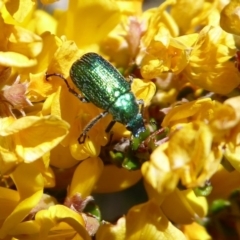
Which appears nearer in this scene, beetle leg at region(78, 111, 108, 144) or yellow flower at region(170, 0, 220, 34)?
beetle leg at region(78, 111, 108, 144)

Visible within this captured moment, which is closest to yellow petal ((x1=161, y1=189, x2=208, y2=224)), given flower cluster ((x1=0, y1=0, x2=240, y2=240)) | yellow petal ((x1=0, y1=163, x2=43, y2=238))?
flower cluster ((x1=0, y1=0, x2=240, y2=240))

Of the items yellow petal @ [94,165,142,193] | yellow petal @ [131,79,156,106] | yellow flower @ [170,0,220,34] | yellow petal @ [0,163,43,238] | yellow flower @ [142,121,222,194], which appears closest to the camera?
yellow flower @ [142,121,222,194]

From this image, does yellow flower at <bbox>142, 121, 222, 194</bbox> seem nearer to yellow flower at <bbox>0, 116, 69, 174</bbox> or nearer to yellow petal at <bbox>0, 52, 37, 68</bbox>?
yellow flower at <bbox>0, 116, 69, 174</bbox>

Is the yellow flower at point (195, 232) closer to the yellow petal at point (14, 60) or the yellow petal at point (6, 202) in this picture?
the yellow petal at point (6, 202)

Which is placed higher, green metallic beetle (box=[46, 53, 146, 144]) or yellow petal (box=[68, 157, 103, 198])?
green metallic beetle (box=[46, 53, 146, 144])

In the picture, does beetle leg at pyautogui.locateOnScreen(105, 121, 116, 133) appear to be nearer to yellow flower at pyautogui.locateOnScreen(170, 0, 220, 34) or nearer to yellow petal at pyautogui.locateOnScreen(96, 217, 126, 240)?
yellow petal at pyautogui.locateOnScreen(96, 217, 126, 240)

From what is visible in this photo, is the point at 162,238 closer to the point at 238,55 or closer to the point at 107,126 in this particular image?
the point at 107,126

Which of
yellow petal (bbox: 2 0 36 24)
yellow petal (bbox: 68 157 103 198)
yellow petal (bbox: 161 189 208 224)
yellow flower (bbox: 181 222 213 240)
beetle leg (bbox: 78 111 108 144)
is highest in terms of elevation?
yellow petal (bbox: 2 0 36 24)

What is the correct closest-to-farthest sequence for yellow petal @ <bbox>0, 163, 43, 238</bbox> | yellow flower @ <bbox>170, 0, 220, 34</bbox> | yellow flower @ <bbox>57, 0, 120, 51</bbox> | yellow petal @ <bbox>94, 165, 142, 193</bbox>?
1. yellow petal @ <bbox>0, 163, 43, 238</bbox>
2. yellow petal @ <bbox>94, 165, 142, 193</bbox>
3. yellow flower @ <bbox>57, 0, 120, 51</bbox>
4. yellow flower @ <bbox>170, 0, 220, 34</bbox>

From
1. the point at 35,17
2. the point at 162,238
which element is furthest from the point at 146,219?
the point at 35,17
